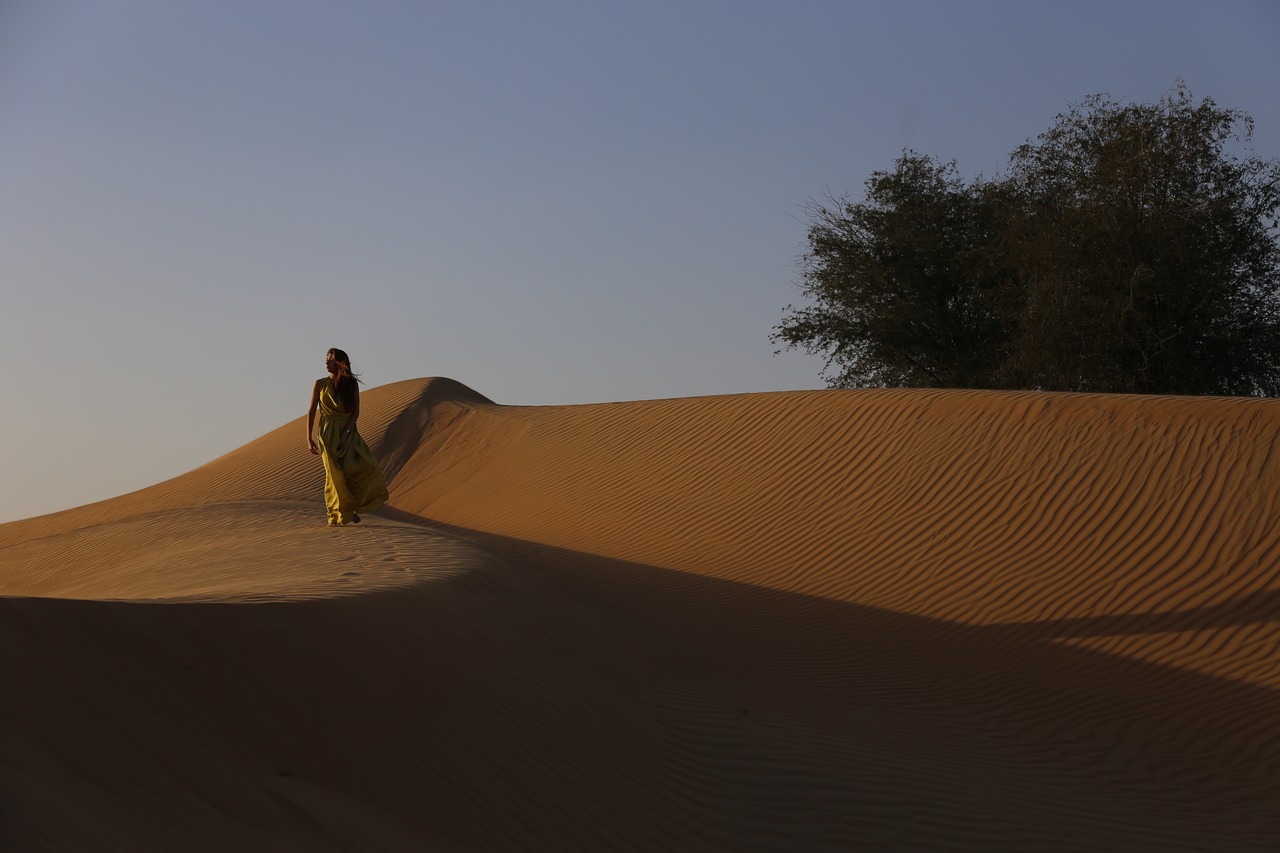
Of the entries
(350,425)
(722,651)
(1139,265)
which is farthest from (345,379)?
(1139,265)

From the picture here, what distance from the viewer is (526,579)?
959 cm

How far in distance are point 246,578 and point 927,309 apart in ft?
77.9

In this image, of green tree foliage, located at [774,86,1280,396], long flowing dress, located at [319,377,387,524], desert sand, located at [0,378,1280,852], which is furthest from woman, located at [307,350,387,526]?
green tree foliage, located at [774,86,1280,396]

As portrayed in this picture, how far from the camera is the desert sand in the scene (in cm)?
492

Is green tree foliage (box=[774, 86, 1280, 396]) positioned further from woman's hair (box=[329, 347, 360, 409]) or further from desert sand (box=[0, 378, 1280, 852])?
woman's hair (box=[329, 347, 360, 409])

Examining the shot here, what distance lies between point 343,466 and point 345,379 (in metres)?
0.89

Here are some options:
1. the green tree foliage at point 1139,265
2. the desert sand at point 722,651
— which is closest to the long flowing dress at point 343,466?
the desert sand at point 722,651

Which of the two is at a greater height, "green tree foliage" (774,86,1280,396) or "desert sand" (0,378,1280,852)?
"green tree foliage" (774,86,1280,396)

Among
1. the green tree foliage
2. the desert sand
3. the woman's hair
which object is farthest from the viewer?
the green tree foliage

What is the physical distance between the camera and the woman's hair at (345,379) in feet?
38.0

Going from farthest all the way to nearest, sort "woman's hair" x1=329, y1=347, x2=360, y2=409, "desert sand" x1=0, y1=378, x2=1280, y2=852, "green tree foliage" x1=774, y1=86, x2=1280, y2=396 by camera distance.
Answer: "green tree foliage" x1=774, y1=86, x2=1280, y2=396 < "woman's hair" x1=329, y1=347, x2=360, y2=409 < "desert sand" x1=0, y1=378, x2=1280, y2=852

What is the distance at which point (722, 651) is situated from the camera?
411 inches

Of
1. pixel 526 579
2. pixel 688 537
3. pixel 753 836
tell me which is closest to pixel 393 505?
pixel 688 537

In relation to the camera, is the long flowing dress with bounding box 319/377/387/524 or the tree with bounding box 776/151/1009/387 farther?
the tree with bounding box 776/151/1009/387
